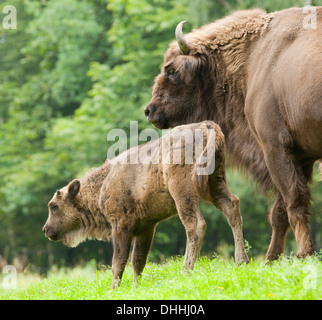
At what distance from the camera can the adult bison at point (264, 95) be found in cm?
629

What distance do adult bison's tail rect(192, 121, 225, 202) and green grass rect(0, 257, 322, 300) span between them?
939 mm

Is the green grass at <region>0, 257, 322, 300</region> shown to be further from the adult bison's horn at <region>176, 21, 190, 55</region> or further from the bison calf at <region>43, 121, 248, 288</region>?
the adult bison's horn at <region>176, 21, 190, 55</region>

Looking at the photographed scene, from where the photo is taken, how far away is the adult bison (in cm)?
629

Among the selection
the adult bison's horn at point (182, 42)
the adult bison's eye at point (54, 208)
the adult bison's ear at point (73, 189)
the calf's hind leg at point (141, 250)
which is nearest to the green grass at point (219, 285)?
the calf's hind leg at point (141, 250)

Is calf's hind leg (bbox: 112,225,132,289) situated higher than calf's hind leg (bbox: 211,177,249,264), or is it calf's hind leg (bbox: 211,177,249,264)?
calf's hind leg (bbox: 211,177,249,264)

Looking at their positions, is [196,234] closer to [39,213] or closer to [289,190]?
[289,190]

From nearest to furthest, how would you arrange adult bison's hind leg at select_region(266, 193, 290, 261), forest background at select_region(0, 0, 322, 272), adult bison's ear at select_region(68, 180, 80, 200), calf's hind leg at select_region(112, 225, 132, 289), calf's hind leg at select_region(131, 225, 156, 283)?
1. adult bison's hind leg at select_region(266, 193, 290, 261)
2. calf's hind leg at select_region(112, 225, 132, 289)
3. calf's hind leg at select_region(131, 225, 156, 283)
4. adult bison's ear at select_region(68, 180, 80, 200)
5. forest background at select_region(0, 0, 322, 272)

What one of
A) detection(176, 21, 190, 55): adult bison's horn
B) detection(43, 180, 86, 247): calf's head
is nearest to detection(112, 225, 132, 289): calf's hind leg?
detection(43, 180, 86, 247): calf's head

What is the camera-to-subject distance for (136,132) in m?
18.7

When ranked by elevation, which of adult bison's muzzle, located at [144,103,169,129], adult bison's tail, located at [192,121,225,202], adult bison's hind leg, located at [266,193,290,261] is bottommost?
adult bison's hind leg, located at [266,193,290,261]

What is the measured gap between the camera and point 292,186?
647 cm

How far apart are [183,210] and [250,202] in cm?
1243

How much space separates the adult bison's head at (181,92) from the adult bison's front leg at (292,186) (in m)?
1.65

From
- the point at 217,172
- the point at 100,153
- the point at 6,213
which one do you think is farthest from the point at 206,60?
the point at 6,213
